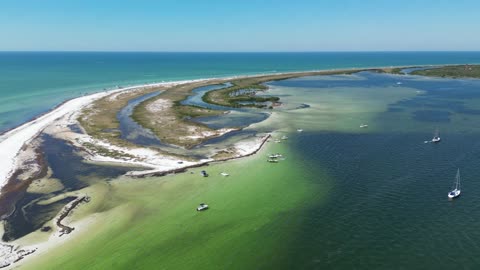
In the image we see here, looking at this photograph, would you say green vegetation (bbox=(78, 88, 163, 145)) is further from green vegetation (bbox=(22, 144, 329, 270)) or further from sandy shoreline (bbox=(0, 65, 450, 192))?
green vegetation (bbox=(22, 144, 329, 270))

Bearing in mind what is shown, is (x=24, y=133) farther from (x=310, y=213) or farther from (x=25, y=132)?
(x=310, y=213)

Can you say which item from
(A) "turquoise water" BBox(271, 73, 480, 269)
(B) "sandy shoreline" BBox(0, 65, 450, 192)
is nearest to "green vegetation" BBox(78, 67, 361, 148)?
(B) "sandy shoreline" BBox(0, 65, 450, 192)

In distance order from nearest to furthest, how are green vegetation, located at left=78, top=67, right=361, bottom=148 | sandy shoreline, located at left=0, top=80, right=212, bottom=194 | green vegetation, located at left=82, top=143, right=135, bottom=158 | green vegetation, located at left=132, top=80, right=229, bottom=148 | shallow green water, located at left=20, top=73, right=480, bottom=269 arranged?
shallow green water, located at left=20, top=73, right=480, bottom=269 → sandy shoreline, located at left=0, top=80, right=212, bottom=194 → green vegetation, located at left=82, top=143, right=135, bottom=158 → green vegetation, located at left=132, top=80, right=229, bottom=148 → green vegetation, located at left=78, top=67, right=361, bottom=148

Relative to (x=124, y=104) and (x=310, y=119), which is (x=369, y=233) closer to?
(x=310, y=119)

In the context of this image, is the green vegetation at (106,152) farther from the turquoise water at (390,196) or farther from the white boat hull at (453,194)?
the white boat hull at (453,194)

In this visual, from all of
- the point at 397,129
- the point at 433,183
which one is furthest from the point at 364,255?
the point at 397,129

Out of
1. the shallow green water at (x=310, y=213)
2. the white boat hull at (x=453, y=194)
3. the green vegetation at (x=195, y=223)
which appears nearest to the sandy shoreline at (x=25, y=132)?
the green vegetation at (x=195, y=223)

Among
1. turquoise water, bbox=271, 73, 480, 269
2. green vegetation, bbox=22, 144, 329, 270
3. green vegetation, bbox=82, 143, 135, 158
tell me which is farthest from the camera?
green vegetation, bbox=82, 143, 135, 158

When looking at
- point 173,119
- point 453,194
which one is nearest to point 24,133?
point 173,119
